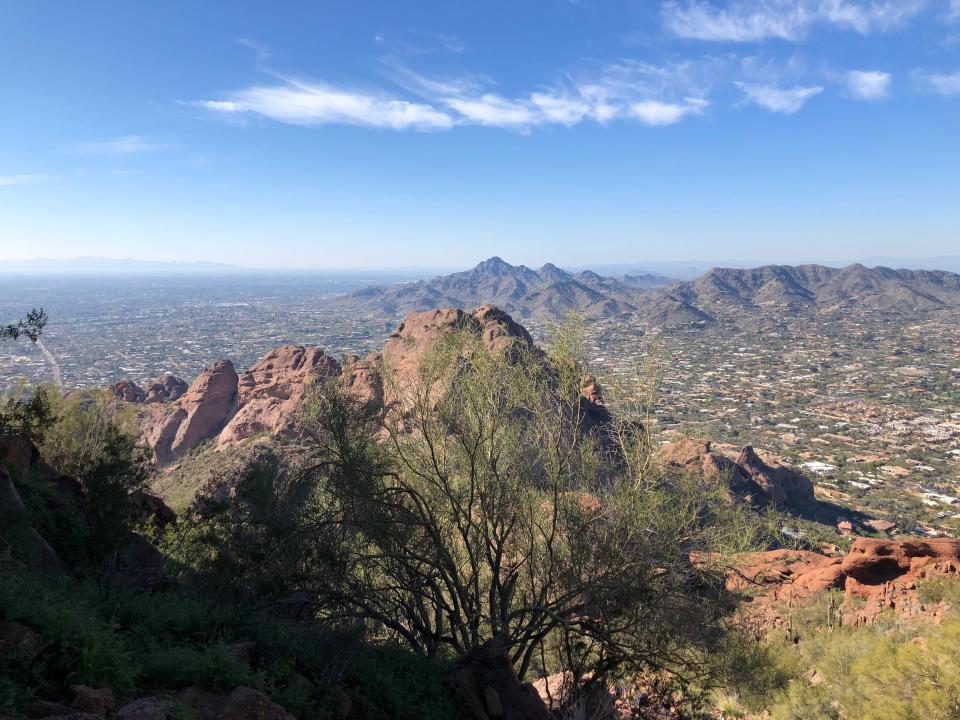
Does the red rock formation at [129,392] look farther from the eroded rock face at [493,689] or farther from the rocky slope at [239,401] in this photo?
the eroded rock face at [493,689]

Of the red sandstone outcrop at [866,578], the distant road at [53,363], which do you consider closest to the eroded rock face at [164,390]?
the distant road at [53,363]

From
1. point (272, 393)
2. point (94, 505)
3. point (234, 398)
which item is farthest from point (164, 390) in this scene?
point (94, 505)

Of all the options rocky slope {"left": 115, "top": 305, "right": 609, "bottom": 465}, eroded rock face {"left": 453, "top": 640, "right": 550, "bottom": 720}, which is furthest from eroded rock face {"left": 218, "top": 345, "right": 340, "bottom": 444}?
eroded rock face {"left": 453, "top": 640, "right": 550, "bottom": 720}

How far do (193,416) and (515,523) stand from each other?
54.3m

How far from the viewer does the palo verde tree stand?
1065 centimetres

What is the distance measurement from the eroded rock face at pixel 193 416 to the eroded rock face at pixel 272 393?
6.61 feet

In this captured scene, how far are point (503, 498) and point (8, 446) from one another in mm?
13265

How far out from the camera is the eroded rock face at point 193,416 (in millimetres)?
52875

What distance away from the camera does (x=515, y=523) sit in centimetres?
1244

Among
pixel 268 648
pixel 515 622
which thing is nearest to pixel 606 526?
pixel 515 622

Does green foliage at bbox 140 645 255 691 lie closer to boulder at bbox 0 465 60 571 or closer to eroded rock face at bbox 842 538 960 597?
boulder at bbox 0 465 60 571

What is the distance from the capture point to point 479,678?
8898mm

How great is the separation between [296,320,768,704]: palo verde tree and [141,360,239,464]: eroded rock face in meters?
50.2

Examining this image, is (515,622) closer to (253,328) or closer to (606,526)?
(606,526)
